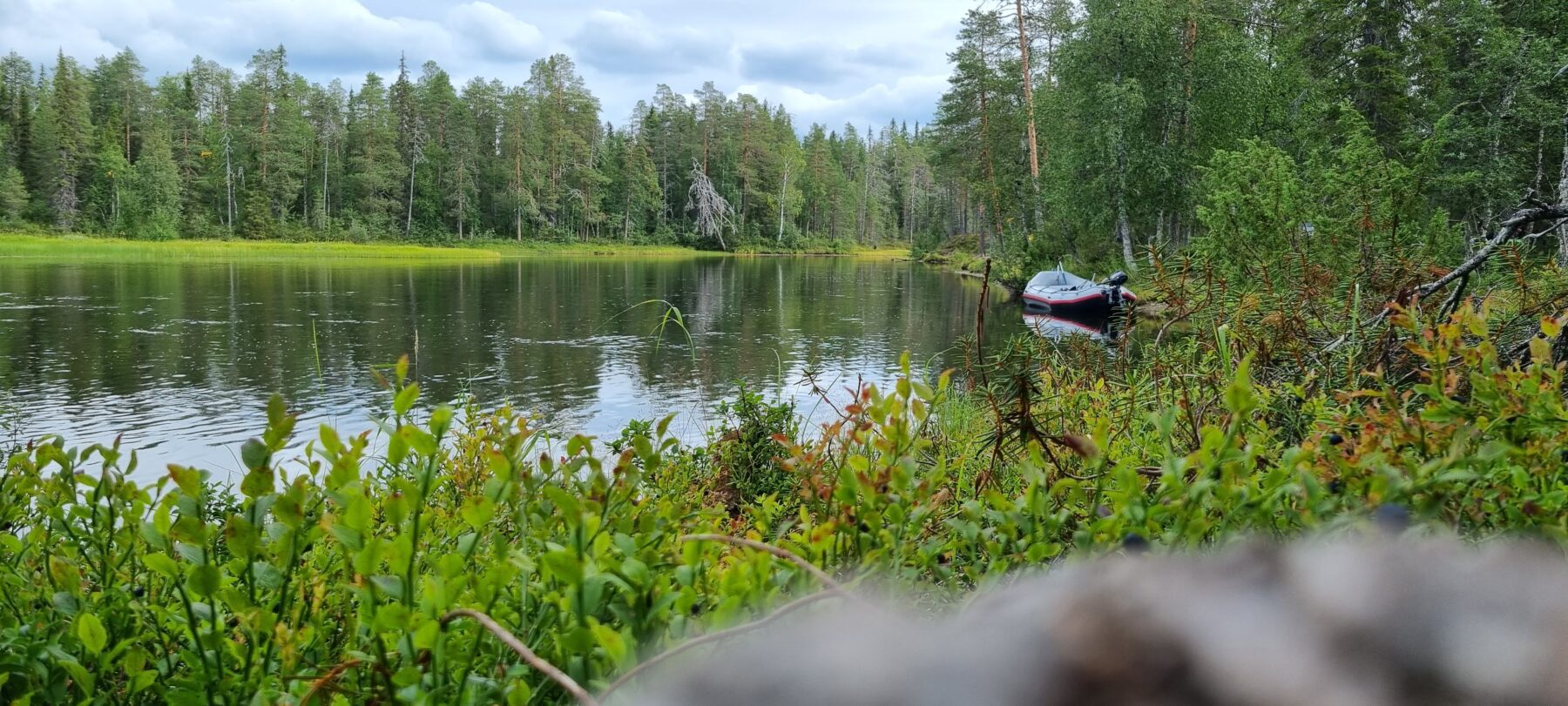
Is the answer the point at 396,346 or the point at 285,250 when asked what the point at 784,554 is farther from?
the point at 285,250

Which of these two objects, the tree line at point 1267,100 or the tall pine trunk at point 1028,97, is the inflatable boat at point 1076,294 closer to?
the tree line at point 1267,100

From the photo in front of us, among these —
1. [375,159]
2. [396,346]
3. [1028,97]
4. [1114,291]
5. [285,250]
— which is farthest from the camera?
[375,159]

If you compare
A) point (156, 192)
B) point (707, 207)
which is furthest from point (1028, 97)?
point (156, 192)

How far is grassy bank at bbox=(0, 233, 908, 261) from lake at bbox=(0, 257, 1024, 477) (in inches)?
480

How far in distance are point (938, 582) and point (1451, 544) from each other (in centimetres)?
107

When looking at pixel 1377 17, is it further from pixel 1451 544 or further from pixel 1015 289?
pixel 1451 544

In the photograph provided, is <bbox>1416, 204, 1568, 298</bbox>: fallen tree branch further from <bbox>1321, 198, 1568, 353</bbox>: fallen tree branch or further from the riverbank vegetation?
the riverbank vegetation

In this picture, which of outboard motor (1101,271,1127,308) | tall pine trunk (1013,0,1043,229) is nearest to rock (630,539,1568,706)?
outboard motor (1101,271,1127,308)

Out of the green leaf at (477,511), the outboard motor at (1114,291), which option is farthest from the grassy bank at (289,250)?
the green leaf at (477,511)

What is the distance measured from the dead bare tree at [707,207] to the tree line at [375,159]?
0.23 meters

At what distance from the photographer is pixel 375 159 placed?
2746 inches

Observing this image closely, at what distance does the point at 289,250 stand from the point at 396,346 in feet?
148

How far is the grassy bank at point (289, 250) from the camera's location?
1828 inches

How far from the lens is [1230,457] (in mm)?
1328
